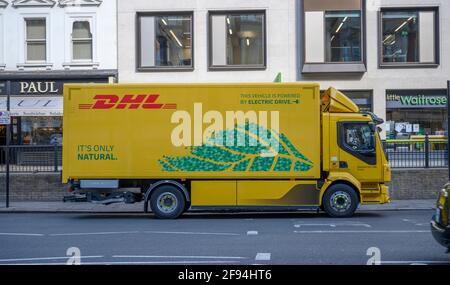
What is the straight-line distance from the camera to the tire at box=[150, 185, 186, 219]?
630 inches

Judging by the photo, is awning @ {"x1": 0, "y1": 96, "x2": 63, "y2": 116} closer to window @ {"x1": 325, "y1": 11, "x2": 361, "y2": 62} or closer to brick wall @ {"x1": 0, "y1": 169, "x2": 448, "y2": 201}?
brick wall @ {"x1": 0, "y1": 169, "x2": 448, "y2": 201}

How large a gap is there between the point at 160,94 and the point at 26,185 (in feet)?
25.1

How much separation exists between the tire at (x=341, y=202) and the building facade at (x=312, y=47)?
10.6 m

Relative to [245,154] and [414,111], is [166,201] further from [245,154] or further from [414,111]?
[414,111]

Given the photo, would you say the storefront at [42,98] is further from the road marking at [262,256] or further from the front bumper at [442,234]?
the front bumper at [442,234]

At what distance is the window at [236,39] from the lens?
86.5 ft

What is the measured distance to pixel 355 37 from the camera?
2612cm

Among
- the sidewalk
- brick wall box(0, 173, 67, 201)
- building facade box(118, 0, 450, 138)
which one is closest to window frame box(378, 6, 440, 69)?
building facade box(118, 0, 450, 138)

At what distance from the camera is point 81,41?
26531 mm

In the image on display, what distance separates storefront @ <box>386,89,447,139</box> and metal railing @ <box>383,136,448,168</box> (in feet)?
16.0

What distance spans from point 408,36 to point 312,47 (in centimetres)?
408

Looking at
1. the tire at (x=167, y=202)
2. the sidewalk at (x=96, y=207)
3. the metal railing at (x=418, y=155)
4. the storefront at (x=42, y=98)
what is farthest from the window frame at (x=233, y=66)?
the tire at (x=167, y=202)
